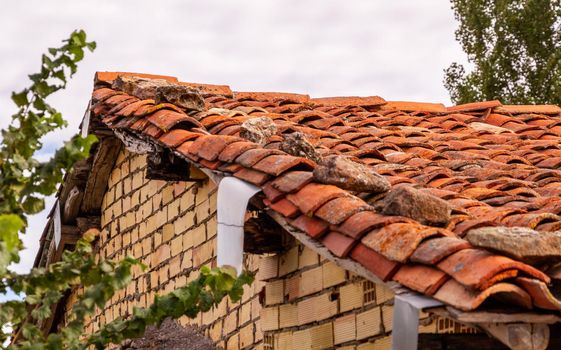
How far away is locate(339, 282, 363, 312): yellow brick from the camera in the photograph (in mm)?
4902

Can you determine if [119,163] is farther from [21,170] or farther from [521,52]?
[521,52]

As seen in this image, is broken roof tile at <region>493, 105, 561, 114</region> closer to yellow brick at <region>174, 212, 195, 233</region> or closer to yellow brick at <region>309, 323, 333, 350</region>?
yellow brick at <region>174, 212, 195, 233</region>

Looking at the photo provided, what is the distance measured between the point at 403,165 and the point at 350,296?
896 millimetres

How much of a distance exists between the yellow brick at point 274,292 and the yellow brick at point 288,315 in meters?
0.05

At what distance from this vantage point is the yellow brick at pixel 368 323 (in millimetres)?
4742

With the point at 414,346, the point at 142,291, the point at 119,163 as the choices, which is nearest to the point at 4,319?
the point at 414,346

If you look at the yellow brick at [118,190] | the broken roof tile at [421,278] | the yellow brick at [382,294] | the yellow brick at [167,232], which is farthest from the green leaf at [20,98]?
the yellow brick at [118,190]

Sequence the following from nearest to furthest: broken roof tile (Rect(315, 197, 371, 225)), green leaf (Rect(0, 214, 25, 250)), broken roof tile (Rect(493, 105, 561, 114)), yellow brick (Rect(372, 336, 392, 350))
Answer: green leaf (Rect(0, 214, 25, 250)) < broken roof tile (Rect(315, 197, 371, 225)) < yellow brick (Rect(372, 336, 392, 350)) < broken roof tile (Rect(493, 105, 561, 114))

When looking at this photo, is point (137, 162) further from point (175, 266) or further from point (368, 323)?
point (368, 323)

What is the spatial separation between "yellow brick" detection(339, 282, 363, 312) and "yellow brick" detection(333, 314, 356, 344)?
0.05 meters

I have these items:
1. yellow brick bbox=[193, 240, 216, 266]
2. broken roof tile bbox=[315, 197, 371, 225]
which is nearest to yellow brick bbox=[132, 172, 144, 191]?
yellow brick bbox=[193, 240, 216, 266]

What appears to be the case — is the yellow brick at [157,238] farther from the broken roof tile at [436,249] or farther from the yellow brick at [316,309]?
the broken roof tile at [436,249]

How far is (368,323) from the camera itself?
4.81 metres

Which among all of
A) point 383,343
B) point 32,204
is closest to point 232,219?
point 383,343
